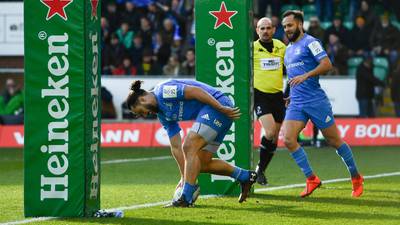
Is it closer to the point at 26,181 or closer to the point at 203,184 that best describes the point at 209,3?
the point at 203,184

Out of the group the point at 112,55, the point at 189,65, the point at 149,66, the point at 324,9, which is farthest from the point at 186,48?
the point at 324,9

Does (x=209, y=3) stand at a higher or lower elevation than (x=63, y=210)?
higher

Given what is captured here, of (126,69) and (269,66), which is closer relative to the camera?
(269,66)

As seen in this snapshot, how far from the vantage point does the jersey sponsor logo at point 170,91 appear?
11336 millimetres

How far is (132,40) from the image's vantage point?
26984mm

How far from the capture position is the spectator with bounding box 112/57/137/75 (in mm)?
26219

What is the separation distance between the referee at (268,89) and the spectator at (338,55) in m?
10.4

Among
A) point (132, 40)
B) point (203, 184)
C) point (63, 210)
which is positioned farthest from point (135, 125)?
point (63, 210)

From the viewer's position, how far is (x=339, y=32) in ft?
84.5

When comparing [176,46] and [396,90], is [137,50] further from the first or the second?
[396,90]

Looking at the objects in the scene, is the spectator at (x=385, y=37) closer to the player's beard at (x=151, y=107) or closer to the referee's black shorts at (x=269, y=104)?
the referee's black shorts at (x=269, y=104)

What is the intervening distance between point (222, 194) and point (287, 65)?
1.73m

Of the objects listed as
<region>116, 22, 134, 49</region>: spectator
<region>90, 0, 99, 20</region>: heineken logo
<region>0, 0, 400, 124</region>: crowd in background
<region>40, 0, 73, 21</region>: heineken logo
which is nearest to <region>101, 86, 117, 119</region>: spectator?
<region>0, 0, 400, 124</region>: crowd in background

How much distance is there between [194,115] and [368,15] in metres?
15.4
